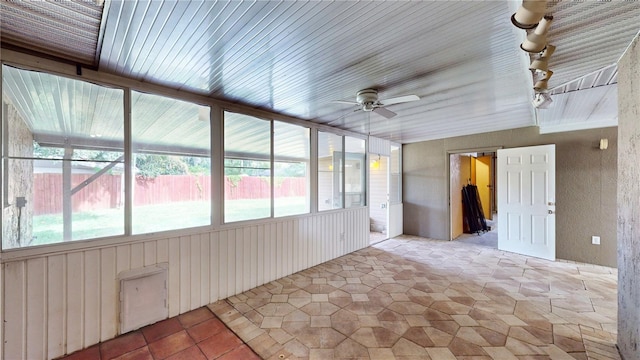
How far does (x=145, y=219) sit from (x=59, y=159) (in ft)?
2.77

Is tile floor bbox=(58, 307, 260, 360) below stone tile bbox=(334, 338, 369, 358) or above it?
below

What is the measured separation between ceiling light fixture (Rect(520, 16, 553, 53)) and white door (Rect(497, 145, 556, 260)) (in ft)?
12.3

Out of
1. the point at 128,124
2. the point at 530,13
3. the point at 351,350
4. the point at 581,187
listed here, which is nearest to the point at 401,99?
the point at 530,13

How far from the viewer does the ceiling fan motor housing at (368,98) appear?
2621 millimetres

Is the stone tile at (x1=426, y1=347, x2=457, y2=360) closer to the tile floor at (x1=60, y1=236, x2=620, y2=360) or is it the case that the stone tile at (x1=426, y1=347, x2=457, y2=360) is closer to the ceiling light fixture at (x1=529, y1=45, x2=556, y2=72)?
the tile floor at (x1=60, y1=236, x2=620, y2=360)

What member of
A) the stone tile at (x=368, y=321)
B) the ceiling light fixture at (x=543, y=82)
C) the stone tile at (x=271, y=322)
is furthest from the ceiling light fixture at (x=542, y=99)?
the stone tile at (x=271, y=322)

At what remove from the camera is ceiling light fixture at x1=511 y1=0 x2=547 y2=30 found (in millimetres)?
1114

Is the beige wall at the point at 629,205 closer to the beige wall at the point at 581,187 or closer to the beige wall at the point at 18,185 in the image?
the beige wall at the point at 581,187

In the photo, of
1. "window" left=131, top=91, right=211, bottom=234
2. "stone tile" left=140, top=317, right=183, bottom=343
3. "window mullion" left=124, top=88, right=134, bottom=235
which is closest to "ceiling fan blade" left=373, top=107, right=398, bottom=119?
"window" left=131, top=91, right=211, bottom=234

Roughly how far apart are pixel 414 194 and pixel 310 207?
3357 millimetres

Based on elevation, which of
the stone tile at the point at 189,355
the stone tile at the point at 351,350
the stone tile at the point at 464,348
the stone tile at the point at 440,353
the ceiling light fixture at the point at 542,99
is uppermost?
the ceiling light fixture at the point at 542,99

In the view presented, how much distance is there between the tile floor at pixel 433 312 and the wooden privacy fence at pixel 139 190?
1.35 metres

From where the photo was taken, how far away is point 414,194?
6.14m

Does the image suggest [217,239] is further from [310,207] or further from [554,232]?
[554,232]
